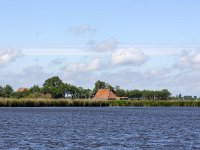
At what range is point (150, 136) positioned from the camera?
147 feet

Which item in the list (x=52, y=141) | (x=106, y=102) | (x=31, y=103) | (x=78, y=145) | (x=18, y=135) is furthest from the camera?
(x=106, y=102)

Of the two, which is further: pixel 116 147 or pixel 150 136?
pixel 150 136

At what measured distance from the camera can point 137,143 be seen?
127ft

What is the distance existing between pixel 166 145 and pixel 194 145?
2.04 meters

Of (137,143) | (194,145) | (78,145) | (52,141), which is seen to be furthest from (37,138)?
(194,145)

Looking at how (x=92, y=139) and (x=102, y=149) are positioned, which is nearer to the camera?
(x=102, y=149)

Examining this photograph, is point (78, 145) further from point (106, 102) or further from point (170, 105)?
point (170, 105)

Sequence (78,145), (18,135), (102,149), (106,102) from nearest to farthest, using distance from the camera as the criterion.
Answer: (102,149), (78,145), (18,135), (106,102)

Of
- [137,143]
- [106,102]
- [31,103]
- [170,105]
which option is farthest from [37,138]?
[170,105]

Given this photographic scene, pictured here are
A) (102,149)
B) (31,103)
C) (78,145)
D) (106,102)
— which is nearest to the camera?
(102,149)

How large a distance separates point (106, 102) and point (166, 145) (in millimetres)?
128174

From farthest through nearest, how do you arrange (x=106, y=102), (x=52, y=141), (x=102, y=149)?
(x=106, y=102) → (x=52, y=141) → (x=102, y=149)

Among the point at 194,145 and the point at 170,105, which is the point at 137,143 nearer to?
the point at 194,145

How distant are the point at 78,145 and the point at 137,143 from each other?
15.0ft
